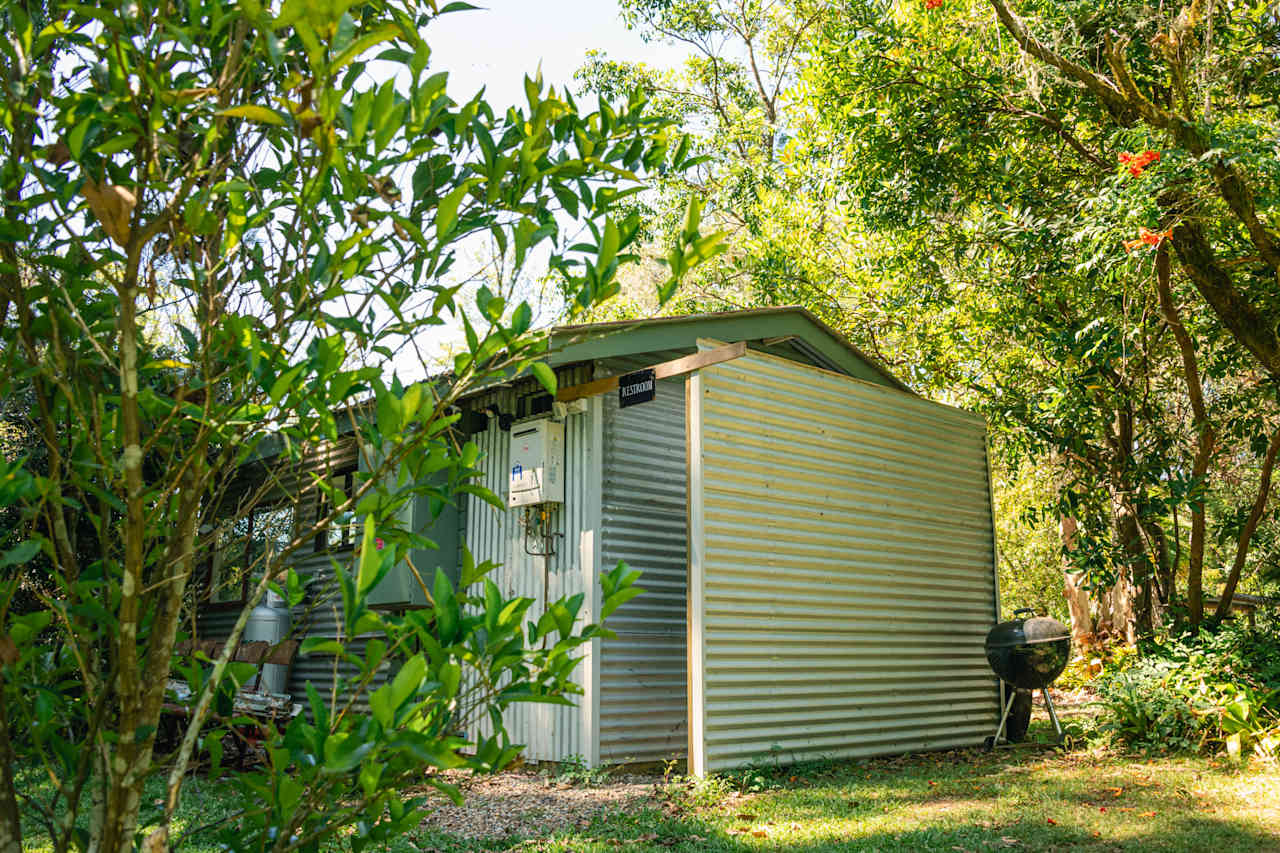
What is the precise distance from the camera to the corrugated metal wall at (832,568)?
22.5 feet

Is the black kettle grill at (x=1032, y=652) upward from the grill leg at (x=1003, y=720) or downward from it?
upward

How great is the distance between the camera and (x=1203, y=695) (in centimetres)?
720

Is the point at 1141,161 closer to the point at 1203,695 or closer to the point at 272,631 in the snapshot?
the point at 1203,695

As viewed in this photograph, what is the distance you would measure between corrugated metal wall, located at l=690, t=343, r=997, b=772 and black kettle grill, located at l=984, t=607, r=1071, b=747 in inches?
21.0

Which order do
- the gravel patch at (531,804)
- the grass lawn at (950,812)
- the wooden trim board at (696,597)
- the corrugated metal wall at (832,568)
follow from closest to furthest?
1. the grass lawn at (950,812)
2. the gravel patch at (531,804)
3. the wooden trim board at (696,597)
4. the corrugated metal wall at (832,568)

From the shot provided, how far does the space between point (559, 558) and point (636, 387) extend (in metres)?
1.50

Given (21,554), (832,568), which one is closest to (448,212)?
(21,554)

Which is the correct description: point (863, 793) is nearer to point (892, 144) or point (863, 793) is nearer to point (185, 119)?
point (892, 144)

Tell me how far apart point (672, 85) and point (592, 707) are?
14062mm

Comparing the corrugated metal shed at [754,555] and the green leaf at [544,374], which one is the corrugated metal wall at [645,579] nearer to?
the corrugated metal shed at [754,555]

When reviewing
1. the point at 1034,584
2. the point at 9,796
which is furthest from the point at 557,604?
the point at 1034,584

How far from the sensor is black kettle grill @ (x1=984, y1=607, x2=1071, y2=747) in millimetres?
8195

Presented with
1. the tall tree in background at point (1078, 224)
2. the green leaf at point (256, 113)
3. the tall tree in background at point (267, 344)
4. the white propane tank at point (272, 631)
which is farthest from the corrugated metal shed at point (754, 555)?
the green leaf at point (256, 113)

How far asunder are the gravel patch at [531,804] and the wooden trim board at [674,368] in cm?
261
